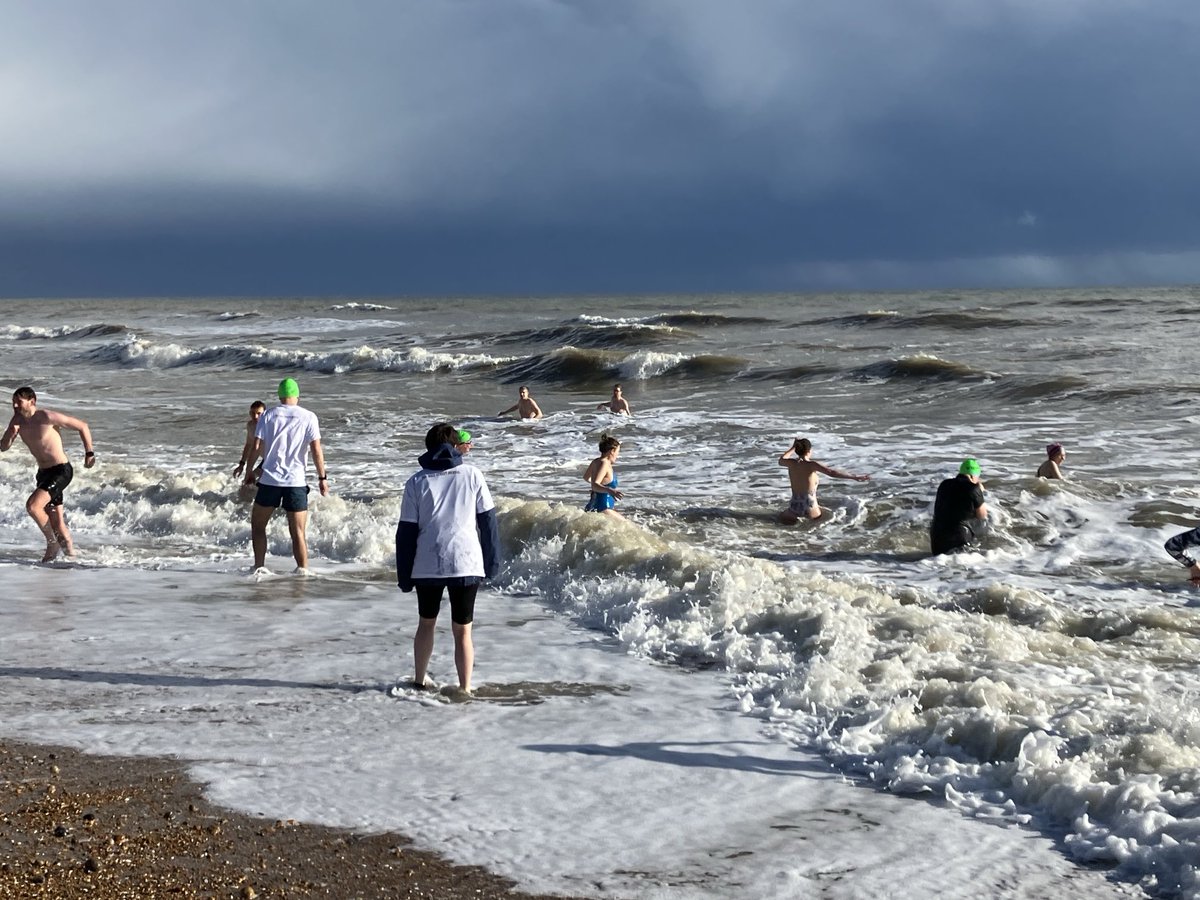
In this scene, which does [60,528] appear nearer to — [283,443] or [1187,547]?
[283,443]

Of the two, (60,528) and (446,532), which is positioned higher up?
(446,532)

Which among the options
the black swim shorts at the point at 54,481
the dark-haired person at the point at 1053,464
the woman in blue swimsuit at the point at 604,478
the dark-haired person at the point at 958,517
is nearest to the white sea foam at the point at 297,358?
the dark-haired person at the point at 1053,464

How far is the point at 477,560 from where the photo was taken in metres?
6.69

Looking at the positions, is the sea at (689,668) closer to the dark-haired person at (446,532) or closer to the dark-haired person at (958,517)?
the dark-haired person at (958,517)

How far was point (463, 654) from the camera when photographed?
6.87 m

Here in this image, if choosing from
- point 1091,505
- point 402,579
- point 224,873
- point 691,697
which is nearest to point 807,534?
point 1091,505

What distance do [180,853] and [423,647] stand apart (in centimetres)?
230

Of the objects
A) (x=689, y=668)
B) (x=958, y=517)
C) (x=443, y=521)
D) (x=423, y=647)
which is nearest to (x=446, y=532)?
(x=443, y=521)

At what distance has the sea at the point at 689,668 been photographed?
496cm

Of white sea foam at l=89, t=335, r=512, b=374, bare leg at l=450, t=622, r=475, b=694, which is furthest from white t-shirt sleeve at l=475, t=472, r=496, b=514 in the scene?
white sea foam at l=89, t=335, r=512, b=374

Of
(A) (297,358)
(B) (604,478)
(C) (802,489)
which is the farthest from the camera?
(A) (297,358)

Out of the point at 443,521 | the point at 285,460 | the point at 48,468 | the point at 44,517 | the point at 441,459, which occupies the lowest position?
the point at 44,517

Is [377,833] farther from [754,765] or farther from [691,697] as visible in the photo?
[691,697]

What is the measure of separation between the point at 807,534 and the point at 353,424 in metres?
13.6
